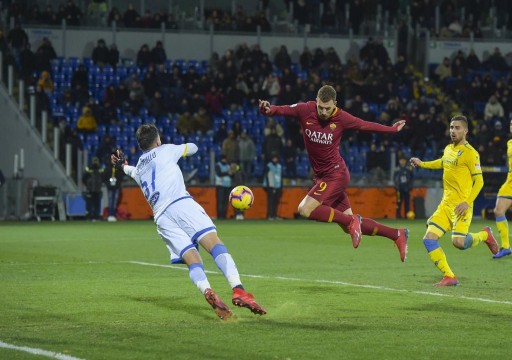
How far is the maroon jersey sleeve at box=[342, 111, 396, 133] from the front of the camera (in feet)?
43.7

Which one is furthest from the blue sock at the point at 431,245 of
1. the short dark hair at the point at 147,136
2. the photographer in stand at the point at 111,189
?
the photographer in stand at the point at 111,189

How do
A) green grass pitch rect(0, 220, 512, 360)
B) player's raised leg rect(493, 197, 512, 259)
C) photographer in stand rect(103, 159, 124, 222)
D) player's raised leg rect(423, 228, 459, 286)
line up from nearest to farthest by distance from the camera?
green grass pitch rect(0, 220, 512, 360) → player's raised leg rect(423, 228, 459, 286) → player's raised leg rect(493, 197, 512, 259) → photographer in stand rect(103, 159, 124, 222)

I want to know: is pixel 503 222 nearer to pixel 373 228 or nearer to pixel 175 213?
pixel 373 228

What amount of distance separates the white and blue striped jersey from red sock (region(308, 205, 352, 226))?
2989 mm

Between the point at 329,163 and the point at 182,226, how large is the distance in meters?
3.47

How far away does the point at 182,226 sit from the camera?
11.3 m

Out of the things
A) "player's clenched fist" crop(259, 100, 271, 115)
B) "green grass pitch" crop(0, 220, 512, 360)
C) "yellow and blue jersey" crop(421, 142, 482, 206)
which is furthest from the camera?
"yellow and blue jersey" crop(421, 142, 482, 206)

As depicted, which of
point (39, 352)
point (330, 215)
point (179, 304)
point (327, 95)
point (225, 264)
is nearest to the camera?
point (39, 352)

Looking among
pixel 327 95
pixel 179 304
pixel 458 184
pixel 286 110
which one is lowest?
pixel 179 304

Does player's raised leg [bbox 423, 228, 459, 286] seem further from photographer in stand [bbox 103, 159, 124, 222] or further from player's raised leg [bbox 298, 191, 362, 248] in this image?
photographer in stand [bbox 103, 159, 124, 222]

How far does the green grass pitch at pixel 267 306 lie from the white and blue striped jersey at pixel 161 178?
3.88 feet

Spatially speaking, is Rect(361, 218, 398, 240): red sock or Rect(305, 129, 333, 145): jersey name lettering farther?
Rect(361, 218, 398, 240): red sock

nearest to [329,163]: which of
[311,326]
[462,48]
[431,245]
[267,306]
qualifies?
[431,245]

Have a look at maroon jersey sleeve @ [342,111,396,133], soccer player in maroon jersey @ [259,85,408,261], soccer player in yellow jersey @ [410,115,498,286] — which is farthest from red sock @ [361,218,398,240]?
maroon jersey sleeve @ [342,111,396,133]
